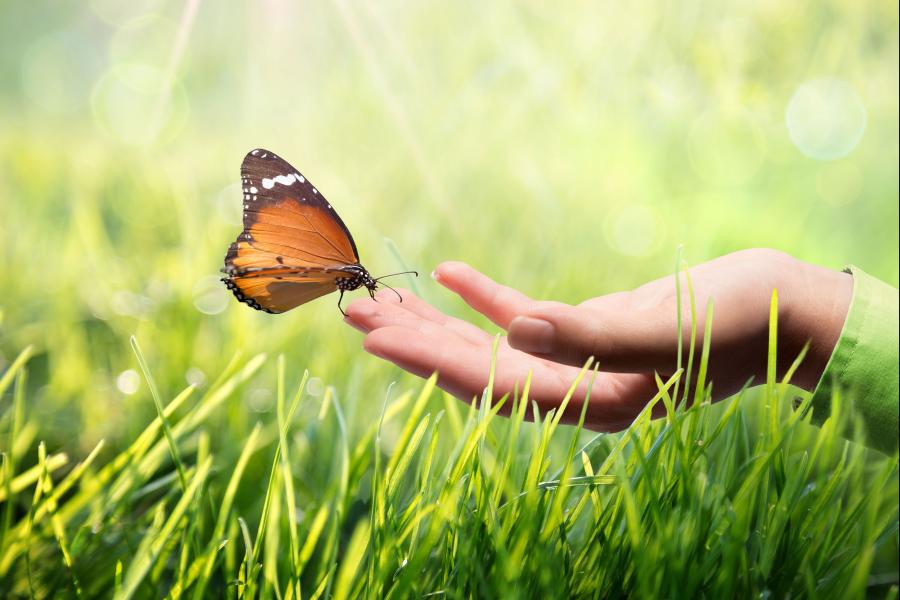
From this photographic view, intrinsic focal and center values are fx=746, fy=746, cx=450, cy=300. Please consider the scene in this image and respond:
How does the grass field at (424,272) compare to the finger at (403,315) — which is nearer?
the grass field at (424,272)

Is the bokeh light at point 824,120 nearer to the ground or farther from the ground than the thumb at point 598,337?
farther from the ground

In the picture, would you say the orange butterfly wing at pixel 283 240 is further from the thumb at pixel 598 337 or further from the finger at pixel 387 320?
the thumb at pixel 598 337

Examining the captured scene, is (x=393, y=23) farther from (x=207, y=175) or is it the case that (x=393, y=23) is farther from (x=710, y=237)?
(x=710, y=237)

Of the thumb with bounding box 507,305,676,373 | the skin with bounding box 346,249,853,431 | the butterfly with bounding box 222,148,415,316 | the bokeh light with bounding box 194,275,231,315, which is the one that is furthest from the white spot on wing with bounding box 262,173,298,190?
the bokeh light with bounding box 194,275,231,315

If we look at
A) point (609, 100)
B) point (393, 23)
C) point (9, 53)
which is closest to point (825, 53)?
point (609, 100)

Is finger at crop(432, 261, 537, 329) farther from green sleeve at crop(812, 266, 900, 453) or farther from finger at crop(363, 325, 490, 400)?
green sleeve at crop(812, 266, 900, 453)

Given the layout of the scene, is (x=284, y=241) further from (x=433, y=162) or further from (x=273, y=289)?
(x=433, y=162)

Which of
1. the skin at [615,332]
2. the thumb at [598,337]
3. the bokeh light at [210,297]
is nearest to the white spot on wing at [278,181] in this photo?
the skin at [615,332]
